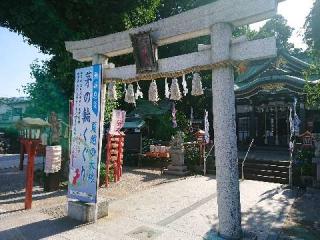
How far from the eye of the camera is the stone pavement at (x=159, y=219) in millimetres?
6389

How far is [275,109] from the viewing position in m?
20.0

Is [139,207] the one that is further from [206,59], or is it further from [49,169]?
[206,59]

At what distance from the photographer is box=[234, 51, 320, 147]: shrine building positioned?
687 inches

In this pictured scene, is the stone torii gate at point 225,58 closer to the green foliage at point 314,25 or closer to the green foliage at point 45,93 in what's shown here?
the green foliage at point 314,25

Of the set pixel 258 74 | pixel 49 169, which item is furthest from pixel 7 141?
pixel 258 74

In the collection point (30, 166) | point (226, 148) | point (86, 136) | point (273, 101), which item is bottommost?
point (30, 166)

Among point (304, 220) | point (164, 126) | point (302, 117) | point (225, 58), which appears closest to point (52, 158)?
point (225, 58)

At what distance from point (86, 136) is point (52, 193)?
168 inches

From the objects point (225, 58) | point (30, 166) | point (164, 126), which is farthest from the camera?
point (164, 126)

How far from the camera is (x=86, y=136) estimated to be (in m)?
7.24

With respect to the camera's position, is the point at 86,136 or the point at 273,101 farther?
the point at 273,101

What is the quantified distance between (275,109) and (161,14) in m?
11.7

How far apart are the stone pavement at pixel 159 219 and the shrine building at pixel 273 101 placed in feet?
27.9

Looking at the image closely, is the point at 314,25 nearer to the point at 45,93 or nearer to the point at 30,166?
the point at 30,166
